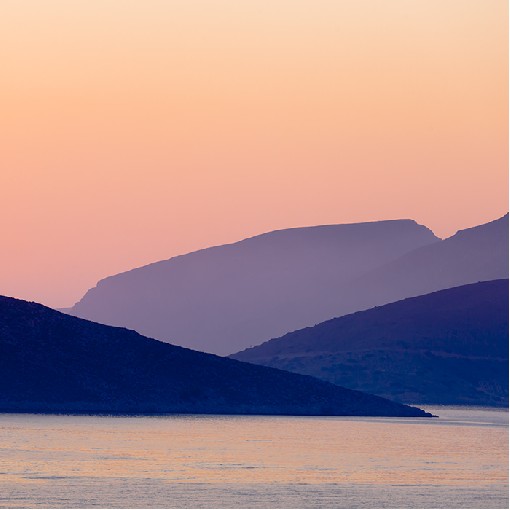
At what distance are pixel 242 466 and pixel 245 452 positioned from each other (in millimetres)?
13333

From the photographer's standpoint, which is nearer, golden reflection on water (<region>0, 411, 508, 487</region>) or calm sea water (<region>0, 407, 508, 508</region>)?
calm sea water (<region>0, 407, 508, 508</region>)

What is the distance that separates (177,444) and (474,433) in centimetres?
4495

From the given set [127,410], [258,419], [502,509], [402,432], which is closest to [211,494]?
[502,509]

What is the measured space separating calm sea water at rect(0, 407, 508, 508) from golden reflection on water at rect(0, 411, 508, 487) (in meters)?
0.09

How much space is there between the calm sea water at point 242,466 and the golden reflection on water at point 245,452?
0.09 metres

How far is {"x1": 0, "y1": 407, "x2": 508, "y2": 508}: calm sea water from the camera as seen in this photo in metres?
77.9

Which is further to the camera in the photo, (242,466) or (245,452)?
(245,452)

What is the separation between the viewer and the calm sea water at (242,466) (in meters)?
77.9

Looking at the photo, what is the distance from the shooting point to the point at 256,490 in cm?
8300

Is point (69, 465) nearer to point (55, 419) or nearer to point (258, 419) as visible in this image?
point (55, 419)

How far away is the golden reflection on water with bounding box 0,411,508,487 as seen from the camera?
9156cm

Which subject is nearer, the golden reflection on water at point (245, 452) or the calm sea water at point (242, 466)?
the calm sea water at point (242, 466)

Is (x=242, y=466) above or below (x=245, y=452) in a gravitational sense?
below

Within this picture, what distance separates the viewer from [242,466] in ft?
325
